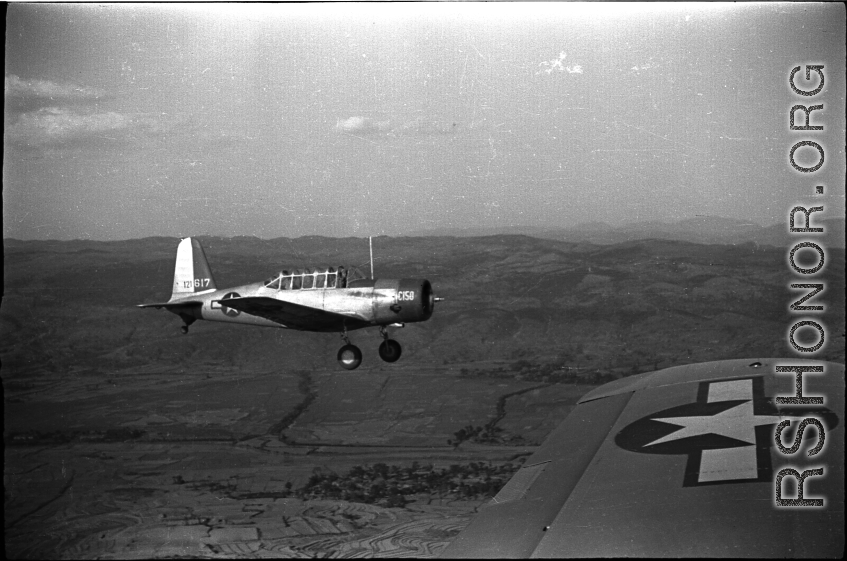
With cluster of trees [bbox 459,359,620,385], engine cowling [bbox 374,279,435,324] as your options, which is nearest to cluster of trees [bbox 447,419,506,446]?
cluster of trees [bbox 459,359,620,385]

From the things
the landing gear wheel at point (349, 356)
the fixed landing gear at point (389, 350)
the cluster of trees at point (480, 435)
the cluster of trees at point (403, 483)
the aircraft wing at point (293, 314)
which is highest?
the aircraft wing at point (293, 314)

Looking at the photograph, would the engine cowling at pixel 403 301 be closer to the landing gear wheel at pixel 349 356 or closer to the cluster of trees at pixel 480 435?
the landing gear wheel at pixel 349 356

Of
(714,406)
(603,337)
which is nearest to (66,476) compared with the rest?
(603,337)

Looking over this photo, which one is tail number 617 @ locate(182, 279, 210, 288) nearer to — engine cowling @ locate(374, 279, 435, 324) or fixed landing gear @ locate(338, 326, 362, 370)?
fixed landing gear @ locate(338, 326, 362, 370)

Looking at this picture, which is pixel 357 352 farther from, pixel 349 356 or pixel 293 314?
pixel 293 314

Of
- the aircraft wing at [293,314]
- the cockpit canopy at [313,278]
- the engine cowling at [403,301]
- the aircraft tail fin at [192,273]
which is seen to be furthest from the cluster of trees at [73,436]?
the engine cowling at [403,301]

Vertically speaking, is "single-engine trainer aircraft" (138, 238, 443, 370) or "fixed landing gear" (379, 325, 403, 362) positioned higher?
"single-engine trainer aircraft" (138, 238, 443, 370)

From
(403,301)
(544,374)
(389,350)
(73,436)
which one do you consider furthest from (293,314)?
(544,374)
